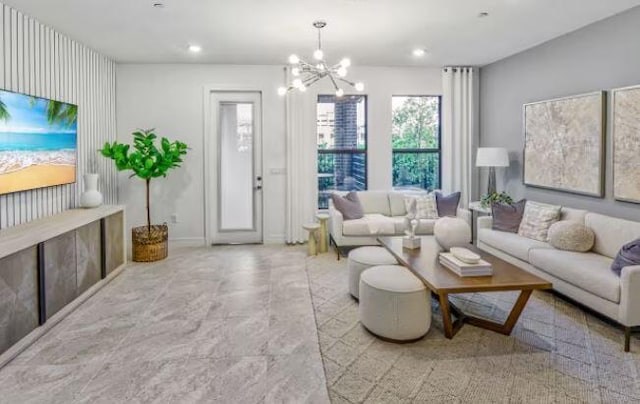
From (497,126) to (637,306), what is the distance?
3.78 meters

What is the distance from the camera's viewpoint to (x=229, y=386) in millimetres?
2525

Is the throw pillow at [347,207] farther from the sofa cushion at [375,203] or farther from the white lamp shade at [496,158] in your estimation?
the white lamp shade at [496,158]

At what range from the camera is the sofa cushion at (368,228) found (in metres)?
5.51

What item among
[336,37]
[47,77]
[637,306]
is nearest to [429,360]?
[637,306]

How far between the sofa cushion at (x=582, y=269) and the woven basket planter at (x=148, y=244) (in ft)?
14.1

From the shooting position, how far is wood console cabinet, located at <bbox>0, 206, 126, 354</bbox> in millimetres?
2902

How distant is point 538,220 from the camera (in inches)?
179

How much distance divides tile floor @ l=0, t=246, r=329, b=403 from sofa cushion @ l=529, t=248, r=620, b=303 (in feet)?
6.99

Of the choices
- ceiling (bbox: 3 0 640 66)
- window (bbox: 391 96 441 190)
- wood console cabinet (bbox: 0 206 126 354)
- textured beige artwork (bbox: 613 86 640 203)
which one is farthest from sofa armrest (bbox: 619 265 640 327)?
wood console cabinet (bbox: 0 206 126 354)

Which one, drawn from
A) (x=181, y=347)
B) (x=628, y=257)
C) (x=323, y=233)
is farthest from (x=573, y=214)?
(x=181, y=347)

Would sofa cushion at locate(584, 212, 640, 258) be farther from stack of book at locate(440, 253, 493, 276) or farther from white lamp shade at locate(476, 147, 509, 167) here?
white lamp shade at locate(476, 147, 509, 167)

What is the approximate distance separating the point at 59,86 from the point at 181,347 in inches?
126

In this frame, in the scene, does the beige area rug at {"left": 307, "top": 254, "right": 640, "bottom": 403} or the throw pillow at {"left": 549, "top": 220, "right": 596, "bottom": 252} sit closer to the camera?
the beige area rug at {"left": 307, "top": 254, "right": 640, "bottom": 403}

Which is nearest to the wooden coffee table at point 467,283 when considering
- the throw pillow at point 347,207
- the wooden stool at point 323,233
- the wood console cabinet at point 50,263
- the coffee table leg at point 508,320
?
the coffee table leg at point 508,320
